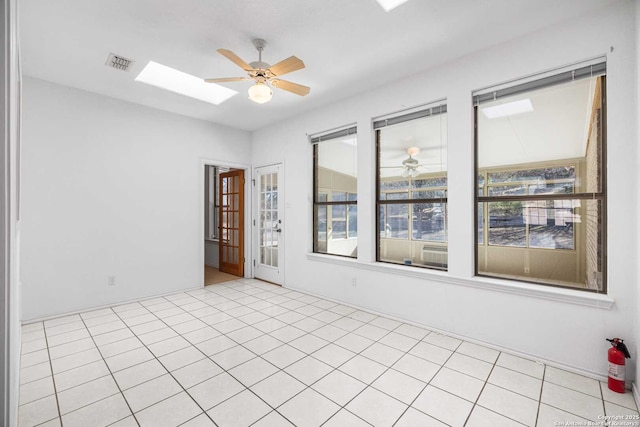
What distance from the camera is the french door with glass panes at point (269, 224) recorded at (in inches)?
201

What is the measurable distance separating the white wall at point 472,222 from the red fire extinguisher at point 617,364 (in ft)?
0.45

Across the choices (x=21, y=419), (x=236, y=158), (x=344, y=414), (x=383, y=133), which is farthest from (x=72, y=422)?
(x=236, y=158)

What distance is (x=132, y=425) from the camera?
1.81 meters

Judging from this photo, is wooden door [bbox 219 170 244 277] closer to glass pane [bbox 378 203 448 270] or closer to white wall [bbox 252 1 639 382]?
white wall [bbox 252 1 639 382]

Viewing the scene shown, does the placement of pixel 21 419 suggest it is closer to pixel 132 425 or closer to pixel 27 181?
pixel 132 425

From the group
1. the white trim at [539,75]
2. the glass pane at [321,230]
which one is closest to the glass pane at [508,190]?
the white trim at [539,75]

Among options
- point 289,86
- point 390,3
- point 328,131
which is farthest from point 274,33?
point 328,131

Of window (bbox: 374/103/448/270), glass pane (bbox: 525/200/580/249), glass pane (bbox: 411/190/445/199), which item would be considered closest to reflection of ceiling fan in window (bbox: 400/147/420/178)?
window (bbox: 374/103/448/270)

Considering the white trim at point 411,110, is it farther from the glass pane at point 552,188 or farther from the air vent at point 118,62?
the air vent at point 118,62

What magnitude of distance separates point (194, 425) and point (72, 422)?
2.58 ft

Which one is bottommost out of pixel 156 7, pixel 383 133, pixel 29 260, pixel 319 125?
pixel 29 260

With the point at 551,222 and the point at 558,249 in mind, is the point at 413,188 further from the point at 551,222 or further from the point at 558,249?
the point at 558,249

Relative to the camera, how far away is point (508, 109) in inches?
113

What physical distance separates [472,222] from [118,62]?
13.4 ft
